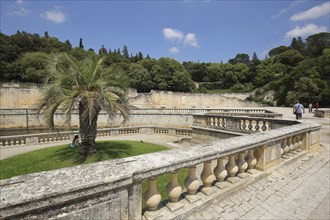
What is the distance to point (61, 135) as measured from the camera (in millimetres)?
12562

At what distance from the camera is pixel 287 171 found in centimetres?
423

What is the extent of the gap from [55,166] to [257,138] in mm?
7648

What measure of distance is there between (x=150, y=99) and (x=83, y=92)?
2942 cm

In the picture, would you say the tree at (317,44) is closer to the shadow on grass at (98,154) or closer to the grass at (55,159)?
the shadow on grass at (98,154)

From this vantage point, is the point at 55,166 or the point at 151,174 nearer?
the point at 151,174

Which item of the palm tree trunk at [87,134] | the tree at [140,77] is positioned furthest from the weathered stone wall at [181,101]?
Result: the palm tree trunk at [87,134]

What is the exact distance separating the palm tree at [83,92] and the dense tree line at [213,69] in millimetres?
975

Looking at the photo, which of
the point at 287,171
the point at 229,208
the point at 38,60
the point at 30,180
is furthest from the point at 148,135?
the point at 38,60

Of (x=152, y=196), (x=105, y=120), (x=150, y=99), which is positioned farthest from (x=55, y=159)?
(x=150, y=99)

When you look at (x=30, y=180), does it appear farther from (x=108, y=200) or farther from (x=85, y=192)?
(x=108, y=200)

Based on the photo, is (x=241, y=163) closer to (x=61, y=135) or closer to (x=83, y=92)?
(x=83, y=92)

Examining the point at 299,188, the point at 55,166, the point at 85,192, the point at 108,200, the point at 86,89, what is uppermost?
the point at 86,89

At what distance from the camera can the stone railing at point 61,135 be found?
11.3 metres

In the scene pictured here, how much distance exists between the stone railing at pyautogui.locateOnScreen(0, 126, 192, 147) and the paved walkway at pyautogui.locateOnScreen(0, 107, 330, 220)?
10.4 meters
